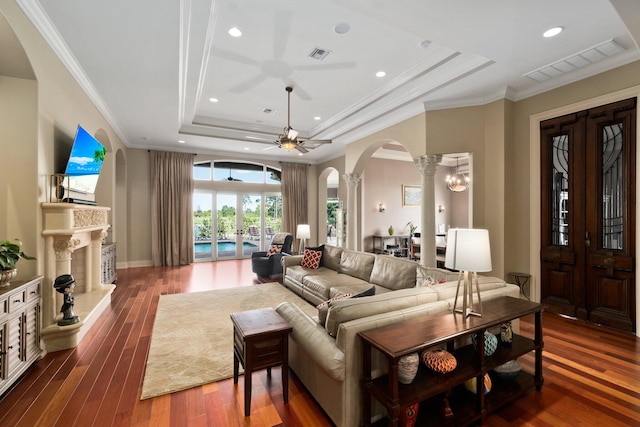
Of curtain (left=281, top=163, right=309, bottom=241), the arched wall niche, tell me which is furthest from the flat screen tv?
the arched wall niche

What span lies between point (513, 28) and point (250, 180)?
7445mm

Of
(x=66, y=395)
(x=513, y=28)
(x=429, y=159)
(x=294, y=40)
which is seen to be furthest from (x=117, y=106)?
(x=513, y=28)

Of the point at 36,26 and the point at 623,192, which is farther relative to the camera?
the point at 623,192

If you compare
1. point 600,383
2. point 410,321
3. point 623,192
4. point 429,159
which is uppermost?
point 429,159

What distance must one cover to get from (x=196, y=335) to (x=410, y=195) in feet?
25.3

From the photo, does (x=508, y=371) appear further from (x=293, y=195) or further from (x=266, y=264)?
(x=293, y=195)

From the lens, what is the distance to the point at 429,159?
4742mm

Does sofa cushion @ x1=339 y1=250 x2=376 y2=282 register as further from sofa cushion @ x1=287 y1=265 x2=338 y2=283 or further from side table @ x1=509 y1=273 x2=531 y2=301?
side table @ x1=509 y1=273 x2=531 y2=301

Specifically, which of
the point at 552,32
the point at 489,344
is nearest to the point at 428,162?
the point at 552,32

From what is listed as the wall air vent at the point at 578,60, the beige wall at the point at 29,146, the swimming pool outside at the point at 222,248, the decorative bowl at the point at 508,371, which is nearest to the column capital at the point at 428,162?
the wall air vent at the point at 578,60

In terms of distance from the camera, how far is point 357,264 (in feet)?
14.9

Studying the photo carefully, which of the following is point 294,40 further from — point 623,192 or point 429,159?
point 623,192

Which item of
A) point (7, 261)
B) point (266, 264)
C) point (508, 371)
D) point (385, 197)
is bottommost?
point (508, 371)

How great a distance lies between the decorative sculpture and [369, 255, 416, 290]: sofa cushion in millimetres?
3553
